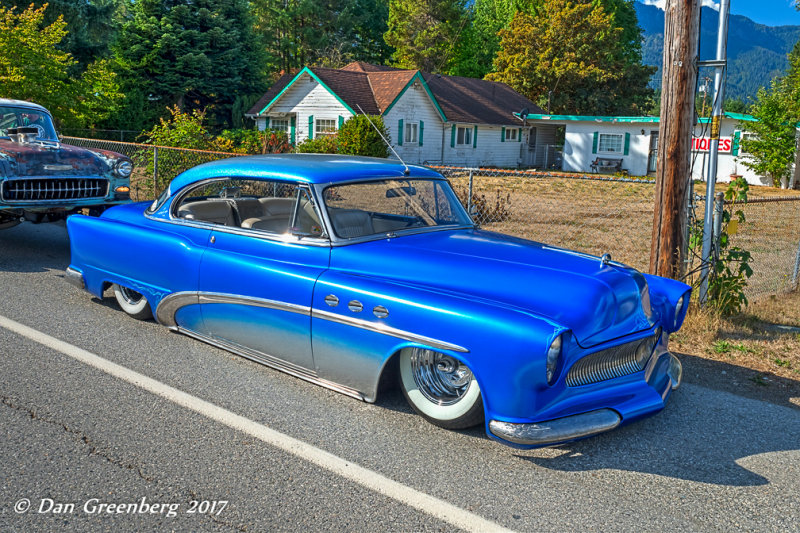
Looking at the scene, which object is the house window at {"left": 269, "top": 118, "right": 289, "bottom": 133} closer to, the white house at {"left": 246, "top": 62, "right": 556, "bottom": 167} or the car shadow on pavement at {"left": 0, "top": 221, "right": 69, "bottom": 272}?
the white house at {"left": 246, "top": 62, "right": 556, "bottom": 167}

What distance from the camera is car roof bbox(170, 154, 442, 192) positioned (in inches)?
196

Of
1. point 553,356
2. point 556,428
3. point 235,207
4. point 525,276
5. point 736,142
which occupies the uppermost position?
point 736,142

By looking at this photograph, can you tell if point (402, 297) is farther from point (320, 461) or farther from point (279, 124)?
point (279, 124)

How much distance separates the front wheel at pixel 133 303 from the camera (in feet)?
19.7

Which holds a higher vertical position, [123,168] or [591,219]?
[123,168]

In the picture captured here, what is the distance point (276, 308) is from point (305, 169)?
1032 mm

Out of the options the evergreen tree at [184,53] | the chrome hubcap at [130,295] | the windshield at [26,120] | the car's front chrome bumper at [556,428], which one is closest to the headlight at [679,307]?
the car's front chrome bumper at [556,428]

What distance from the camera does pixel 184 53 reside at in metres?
36.3

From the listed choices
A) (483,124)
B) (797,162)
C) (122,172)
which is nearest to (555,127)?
(483,124)

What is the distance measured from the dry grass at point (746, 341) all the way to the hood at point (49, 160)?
6963mm

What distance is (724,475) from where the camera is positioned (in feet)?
12.2

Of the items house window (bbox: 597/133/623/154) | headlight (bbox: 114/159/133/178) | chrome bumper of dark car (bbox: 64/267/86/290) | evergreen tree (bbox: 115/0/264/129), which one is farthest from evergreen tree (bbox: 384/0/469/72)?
chrome bumper of dark car (bbox: 64/267/86/290)

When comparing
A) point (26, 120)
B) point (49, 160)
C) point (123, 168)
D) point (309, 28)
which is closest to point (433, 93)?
point (309, 28)

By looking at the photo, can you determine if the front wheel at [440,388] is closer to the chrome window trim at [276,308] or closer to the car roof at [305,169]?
the chrome window trim at [276,308]
